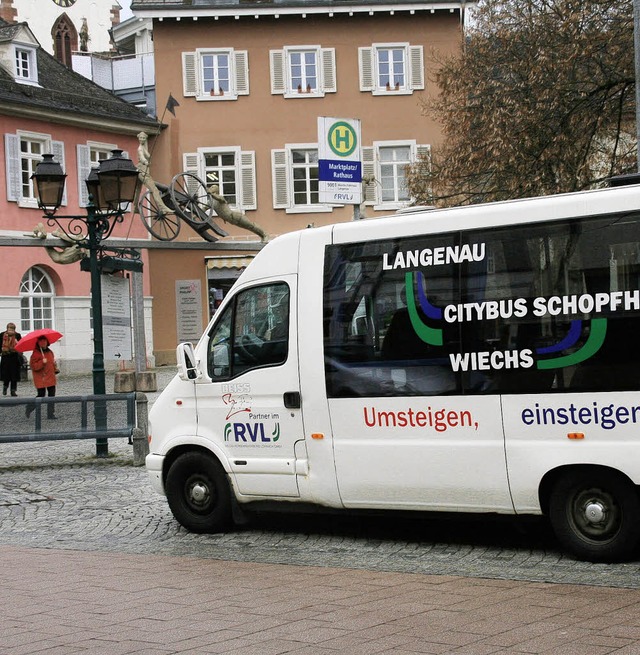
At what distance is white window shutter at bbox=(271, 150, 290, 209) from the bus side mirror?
31219mm

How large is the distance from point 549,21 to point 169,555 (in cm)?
1452

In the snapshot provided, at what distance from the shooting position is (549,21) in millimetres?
21141

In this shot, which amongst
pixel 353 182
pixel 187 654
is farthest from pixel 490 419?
pixel 353 182

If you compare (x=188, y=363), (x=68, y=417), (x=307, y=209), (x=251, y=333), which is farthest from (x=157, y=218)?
(x=251, y=333)

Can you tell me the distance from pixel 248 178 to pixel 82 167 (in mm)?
5488

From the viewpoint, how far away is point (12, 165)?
37.8 meters

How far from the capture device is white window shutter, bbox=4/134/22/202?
3753 centimetres

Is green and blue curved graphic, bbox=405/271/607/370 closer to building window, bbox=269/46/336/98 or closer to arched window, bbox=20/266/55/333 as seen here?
arched window, bbox=20/266/55/333

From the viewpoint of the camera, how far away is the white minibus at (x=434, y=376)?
26.9 feet

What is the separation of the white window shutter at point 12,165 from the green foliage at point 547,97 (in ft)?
60.6

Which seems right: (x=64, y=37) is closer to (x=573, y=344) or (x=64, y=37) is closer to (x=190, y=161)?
(x=190, y=161)

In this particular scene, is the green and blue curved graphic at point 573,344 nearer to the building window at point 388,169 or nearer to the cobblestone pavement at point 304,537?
the cobblestone pavement at point 304,537

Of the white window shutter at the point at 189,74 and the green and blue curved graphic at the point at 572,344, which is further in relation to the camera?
the white window shutter at the point at 189,74

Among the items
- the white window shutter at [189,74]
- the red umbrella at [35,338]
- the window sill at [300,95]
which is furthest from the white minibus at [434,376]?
the white window shutter at [189,74]
